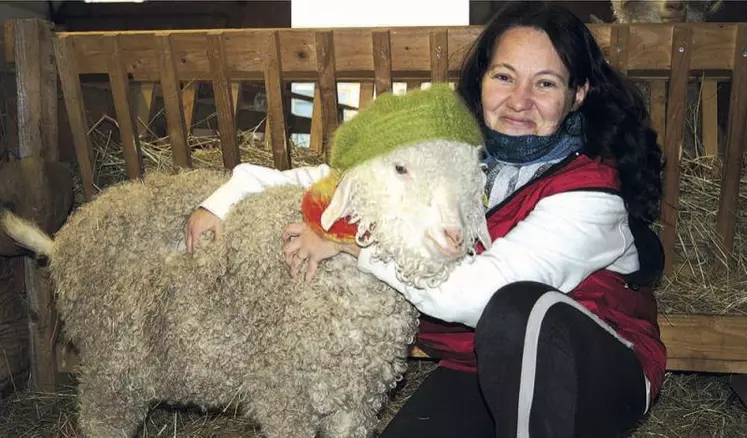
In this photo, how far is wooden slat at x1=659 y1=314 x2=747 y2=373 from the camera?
291cm

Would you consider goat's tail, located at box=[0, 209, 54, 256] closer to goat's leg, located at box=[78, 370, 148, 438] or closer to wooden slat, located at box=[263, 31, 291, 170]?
goat's leg, located at box=[78, 370, 148, 438]

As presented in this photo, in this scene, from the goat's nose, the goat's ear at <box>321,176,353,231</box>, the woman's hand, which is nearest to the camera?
the goat's nose

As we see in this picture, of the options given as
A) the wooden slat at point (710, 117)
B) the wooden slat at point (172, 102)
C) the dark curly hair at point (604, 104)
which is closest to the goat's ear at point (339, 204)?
the dark curly hair at point (604, 104)

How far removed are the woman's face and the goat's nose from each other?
54cm

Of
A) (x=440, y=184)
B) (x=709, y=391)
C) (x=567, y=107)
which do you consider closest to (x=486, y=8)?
(x=709, y=391)

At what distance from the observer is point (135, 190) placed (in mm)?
2328

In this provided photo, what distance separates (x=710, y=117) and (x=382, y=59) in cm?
228

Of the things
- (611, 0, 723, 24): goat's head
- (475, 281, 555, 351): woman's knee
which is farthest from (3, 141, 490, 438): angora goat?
(611, 0, 723, 24): goat's head

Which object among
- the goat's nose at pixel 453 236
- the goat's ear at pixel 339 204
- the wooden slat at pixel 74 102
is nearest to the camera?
the goat's nose at pixel 453 236

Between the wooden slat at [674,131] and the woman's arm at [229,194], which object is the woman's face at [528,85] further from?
the wooden slat at [674,131]

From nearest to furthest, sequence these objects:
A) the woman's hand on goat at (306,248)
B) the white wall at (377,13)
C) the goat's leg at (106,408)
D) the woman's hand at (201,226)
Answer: the woman's hand on goat at (306,248), the woman's hand at (201,226), the goat's leg at (106,408), the white wall at (377,13)

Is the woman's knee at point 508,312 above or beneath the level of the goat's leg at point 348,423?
above

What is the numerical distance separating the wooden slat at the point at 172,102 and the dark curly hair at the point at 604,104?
1.20 metres

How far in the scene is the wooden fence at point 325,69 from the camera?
8.70 feet
